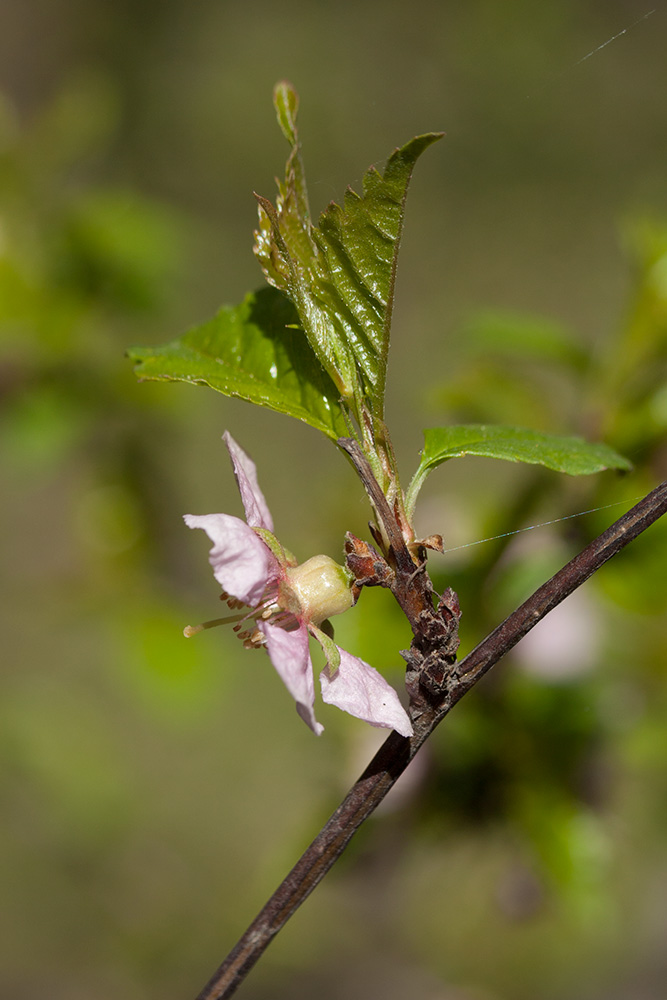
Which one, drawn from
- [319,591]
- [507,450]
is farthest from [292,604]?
[507,450]

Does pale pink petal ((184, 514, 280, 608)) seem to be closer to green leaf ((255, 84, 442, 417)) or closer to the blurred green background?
green leaf ((255, 84, 442, 417))

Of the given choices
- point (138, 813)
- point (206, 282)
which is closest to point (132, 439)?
point (138, 813)

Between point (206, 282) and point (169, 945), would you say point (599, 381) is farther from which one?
point (206, 282)

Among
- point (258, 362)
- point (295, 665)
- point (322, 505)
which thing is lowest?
point (322, 505)

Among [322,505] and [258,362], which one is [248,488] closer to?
[258,362]

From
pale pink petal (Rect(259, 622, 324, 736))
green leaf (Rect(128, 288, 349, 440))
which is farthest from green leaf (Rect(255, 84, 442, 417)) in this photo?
pale pink petal (Rect(259, 622, 324, 736))

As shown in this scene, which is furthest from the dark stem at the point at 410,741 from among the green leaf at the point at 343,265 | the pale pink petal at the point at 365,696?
the green leaf at the point at 343,265
